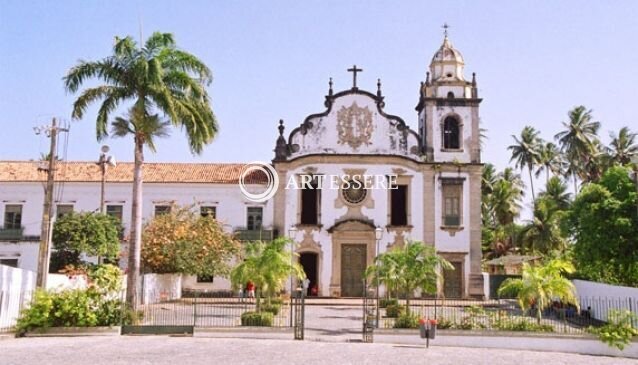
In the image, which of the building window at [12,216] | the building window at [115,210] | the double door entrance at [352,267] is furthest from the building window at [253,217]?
the building window at [12,216]

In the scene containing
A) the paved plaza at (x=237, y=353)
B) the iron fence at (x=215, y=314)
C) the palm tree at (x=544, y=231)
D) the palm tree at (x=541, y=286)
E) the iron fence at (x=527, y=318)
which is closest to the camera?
the paved plaza at (x=237, y=353)

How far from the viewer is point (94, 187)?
33.4 metres

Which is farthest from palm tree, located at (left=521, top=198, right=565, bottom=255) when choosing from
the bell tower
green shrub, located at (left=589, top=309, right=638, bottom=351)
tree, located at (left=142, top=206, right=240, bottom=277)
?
green shrub, located at (left=589, top=309, right=638, bottom=351)

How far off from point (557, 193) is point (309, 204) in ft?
65.1

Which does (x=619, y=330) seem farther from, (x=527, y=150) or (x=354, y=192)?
(x=527, y=150)

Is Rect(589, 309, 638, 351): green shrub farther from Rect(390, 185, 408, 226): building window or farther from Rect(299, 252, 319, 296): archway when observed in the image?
Rect(299, 252, 319, 296): archway

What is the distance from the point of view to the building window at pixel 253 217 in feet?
109

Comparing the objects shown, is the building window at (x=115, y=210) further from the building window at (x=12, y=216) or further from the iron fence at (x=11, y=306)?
the iron fence at (x=11, y=306)

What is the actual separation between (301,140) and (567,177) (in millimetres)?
23036

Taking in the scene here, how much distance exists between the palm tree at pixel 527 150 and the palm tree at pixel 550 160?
0.53 metres

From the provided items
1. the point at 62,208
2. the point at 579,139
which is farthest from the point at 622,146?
the point at 62,208

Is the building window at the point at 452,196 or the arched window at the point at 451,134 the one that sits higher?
the arched window at the point at 451,134

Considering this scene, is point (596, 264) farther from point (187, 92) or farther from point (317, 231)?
point (187, 92)

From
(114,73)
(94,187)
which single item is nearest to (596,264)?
(114,73)
